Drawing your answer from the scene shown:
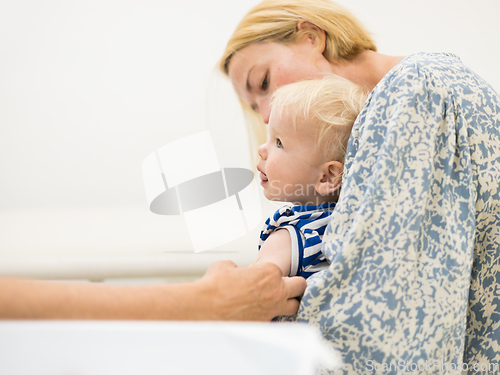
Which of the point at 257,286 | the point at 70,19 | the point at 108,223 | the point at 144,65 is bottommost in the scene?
the point at 108,223

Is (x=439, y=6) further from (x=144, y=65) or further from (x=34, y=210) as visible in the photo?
(x=34, y=210)

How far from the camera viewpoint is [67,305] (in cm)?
38

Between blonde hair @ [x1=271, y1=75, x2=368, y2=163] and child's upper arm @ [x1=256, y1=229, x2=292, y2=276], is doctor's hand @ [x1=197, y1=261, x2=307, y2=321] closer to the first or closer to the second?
child's upper arm @ [x1=256, y1=229, x2=292, y2=276]

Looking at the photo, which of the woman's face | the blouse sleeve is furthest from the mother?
the woman's face

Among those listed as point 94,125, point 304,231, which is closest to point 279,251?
point 304,231

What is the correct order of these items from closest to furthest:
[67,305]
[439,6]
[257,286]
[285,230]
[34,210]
A: [67,305] < [257,286] < [285,230] < [34,210] < [439,6]

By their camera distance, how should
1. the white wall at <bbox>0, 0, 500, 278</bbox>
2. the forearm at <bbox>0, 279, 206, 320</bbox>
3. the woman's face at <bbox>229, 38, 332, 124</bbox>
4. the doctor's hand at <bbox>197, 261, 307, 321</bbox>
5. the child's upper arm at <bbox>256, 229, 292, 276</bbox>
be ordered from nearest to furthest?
the forearm at <bbox>0, 279, 206, 320</bbox> < the doctor's hand at <bbox>197, 261, 307, 321</bbox> < the child's upper arm at <bbox>256, 229, 292, 276</bbox> < the woman's face at <bbox>229, 38, 332, 124</bbox> < the white wall at <bbox>0, 0, 500, 278</bbox>

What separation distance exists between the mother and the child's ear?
0.42 feet

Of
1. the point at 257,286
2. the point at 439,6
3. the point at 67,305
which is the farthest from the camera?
the point at 439,6

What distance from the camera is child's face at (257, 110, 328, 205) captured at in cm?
71

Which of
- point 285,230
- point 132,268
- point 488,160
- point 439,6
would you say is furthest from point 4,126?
point 439,6

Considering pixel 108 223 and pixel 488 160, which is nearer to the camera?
pixel 488 160

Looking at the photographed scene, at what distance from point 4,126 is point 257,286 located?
1.47 metres

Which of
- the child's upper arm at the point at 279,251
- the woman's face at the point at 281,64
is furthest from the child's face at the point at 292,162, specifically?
the woman's face at the point at 281,64
